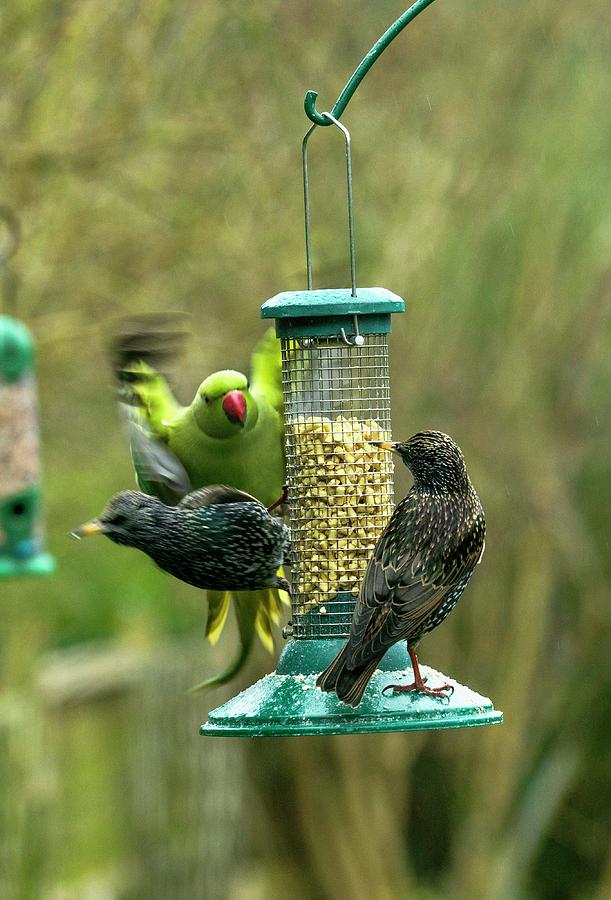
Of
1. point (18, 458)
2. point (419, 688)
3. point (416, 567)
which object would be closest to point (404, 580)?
point (416, 567)

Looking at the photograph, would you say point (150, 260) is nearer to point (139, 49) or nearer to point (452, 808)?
point (139, 49)

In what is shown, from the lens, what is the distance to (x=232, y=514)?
4719 mm

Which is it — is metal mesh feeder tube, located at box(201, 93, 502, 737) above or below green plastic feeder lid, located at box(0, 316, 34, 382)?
below

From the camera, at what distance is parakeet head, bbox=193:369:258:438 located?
510 cm

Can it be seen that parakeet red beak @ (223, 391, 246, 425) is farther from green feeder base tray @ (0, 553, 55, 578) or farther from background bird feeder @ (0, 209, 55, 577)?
background bird feeder @ (0, 209, 55, 577)

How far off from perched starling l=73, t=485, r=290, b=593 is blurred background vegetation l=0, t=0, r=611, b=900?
292 cm

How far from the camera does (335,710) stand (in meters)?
4.30

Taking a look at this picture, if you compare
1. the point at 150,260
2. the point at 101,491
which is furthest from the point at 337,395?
the point at 101,491

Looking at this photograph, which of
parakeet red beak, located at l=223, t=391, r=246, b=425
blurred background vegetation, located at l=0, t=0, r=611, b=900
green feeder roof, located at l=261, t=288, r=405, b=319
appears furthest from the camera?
blurred background vegetation, located at l=0, t=0, r=611, b=900

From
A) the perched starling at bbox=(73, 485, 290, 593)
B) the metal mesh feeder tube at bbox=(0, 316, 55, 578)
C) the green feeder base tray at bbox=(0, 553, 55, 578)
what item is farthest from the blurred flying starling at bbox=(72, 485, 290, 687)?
the metal mesh feeder tube at bbox=(0, 316, 55, 578)

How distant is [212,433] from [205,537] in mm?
686

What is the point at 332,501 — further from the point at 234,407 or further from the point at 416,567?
the point at 416,567

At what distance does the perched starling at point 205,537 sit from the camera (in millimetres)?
4691

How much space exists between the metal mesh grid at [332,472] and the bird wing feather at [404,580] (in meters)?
0.41
